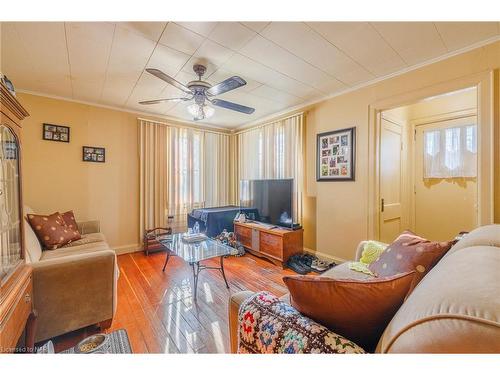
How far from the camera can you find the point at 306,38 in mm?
1868

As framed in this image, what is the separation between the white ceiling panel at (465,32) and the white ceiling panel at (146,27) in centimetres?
218

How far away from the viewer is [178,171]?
4203mm

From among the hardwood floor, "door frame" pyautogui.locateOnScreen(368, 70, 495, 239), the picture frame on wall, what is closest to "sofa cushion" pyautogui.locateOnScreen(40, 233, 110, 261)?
the hardwood floor

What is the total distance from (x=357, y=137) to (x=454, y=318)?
2.74m

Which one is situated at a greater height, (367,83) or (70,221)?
(367,83)

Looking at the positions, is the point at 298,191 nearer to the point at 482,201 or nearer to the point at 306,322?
the point at 482,201

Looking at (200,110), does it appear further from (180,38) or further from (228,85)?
(180,38)

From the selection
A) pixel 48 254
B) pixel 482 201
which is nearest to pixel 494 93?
pixel 482 201

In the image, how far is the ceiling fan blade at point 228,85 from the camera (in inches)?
75.9

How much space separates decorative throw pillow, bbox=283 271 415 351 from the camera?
0.79 m

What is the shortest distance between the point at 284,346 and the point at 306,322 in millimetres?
115

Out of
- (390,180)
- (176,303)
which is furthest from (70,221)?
(390,180)

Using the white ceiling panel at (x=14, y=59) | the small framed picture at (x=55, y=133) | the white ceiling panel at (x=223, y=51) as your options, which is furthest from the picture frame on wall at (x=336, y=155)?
the small framed picture at (x=55, y=133)
